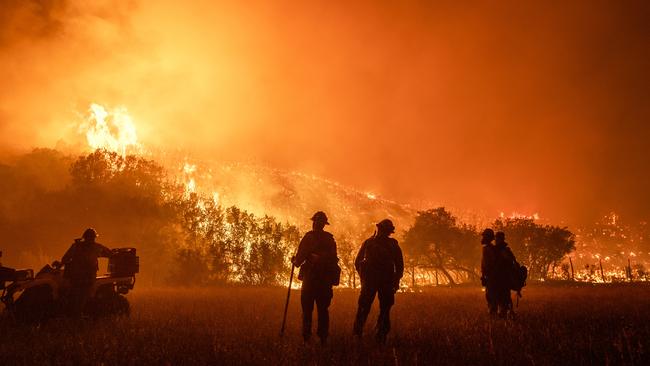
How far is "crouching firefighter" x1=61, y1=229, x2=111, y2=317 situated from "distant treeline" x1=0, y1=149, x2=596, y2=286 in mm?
39676

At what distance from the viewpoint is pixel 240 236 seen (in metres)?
64.6

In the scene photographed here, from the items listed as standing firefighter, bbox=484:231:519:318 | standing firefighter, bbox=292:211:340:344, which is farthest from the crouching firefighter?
standing firefighter, bbox=484:231:519:318

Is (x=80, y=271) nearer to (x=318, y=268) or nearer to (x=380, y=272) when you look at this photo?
(x=318, y=268)

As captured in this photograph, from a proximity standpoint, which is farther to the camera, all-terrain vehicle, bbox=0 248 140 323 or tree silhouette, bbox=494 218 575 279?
tree silhouette, bbox=494 218 575 279

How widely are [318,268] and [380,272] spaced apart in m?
1.52

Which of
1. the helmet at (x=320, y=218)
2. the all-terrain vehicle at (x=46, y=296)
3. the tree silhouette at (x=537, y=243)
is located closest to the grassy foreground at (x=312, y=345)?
the all-terrain vehicle at (x=46, y=296)

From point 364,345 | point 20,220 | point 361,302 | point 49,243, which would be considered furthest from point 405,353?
point 20,220

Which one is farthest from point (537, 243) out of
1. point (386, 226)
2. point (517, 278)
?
point (386, 226)

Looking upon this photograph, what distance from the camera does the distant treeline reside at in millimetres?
50344

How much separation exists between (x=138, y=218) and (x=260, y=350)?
4983cm

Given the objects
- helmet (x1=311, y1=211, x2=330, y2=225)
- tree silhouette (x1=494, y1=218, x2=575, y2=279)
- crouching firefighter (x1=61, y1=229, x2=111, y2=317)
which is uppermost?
tree silhouette (x1=494, y1=218, x2=575, y2=279)

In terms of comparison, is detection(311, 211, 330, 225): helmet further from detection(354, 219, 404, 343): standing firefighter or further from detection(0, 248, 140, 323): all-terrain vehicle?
detection(0, 248, 140, 323): all-terrain vehicle

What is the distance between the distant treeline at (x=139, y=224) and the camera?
50344 millimetres

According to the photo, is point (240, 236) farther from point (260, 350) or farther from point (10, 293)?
point (260, 350)
